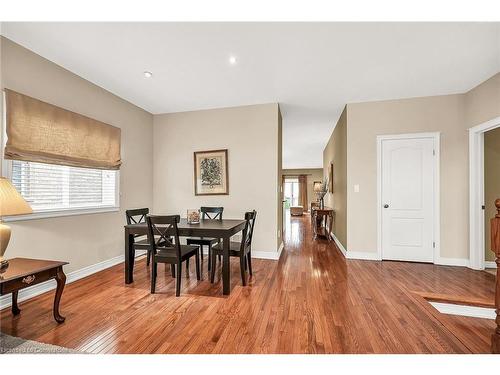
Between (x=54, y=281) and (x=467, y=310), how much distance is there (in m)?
4.69

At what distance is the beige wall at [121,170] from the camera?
2.32 metres

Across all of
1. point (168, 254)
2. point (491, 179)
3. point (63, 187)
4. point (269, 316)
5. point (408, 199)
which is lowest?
point (269, 316)

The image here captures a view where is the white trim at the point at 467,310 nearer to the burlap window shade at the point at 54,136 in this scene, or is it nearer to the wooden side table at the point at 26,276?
the wooden side table at the point at 26,276

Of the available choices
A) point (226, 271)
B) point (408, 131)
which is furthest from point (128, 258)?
point (408, 131)

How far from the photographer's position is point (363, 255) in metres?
3.82

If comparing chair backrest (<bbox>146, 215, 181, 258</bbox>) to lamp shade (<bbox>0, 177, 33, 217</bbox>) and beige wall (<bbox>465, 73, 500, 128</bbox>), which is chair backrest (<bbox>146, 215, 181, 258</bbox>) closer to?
lamp shade (<bbox>0, 177, 33, 217</bbox>)

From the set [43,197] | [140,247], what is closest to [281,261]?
[140,247]

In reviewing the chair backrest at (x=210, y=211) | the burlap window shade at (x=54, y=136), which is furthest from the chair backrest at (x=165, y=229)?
the burlap window shade at (x=54, y=136)

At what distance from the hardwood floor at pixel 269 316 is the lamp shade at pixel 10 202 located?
0.98 meters

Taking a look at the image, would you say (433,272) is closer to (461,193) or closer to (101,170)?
(461,193)

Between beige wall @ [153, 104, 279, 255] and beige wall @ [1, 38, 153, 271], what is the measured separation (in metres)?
0.30

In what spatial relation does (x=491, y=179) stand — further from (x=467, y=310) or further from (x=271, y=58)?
(x=271, y=58)

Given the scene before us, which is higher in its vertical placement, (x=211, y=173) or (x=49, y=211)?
(x=211, y=173)

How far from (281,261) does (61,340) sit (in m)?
2.83
